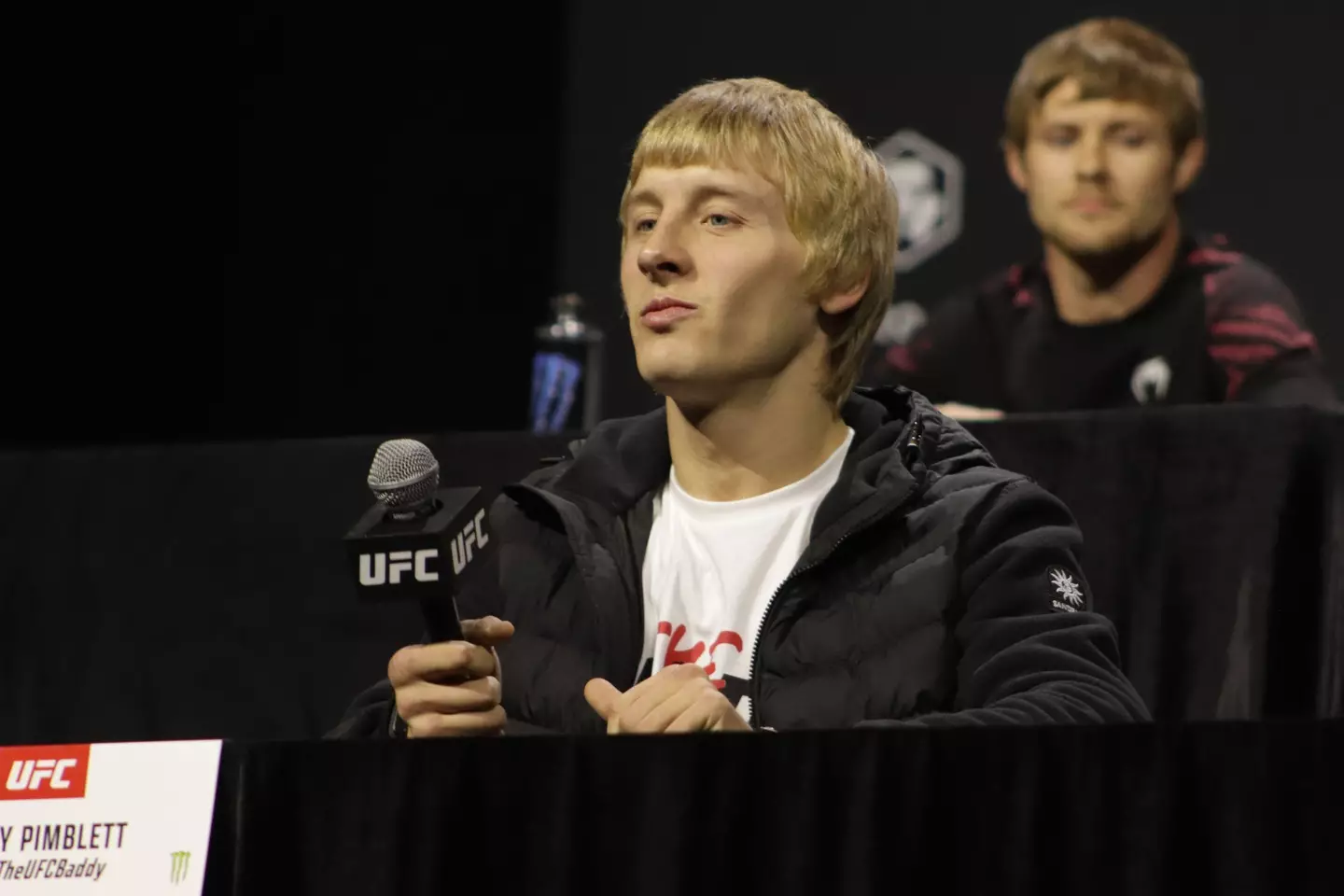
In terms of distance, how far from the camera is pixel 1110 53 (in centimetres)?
357

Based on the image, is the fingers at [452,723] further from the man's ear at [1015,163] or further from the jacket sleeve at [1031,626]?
the man's ear at [1015,163]

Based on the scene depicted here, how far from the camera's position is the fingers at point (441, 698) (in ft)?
5.33

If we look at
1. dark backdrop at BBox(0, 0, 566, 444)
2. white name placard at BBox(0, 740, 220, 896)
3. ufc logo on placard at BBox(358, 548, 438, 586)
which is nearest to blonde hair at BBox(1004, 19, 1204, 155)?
dark backdrop at BBox(0, 0, 566, 444)

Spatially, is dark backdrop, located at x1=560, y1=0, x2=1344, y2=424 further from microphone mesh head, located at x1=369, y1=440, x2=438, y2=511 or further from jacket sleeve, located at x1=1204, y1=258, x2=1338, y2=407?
microphone mesh head, located at x1=369, y1=440, x2=438, y2=511

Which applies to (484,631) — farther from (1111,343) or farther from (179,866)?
(1111,343)

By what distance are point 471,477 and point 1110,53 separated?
5.47 ft

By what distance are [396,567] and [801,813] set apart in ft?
1.21

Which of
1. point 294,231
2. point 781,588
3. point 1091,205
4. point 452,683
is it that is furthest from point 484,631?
point 294,231

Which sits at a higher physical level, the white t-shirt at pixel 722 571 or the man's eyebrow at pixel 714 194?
the man's eyebrow at pixel 714 194

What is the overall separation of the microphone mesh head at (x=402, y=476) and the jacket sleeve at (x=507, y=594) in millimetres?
555

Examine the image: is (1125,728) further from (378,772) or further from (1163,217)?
(1163,217)

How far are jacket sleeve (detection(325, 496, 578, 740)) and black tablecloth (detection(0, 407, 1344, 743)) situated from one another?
48cm

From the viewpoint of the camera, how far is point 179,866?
1.30 metres

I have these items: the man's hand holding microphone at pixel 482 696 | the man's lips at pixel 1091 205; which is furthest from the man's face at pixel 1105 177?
the man's hand holding microphone at pixel 482 696
